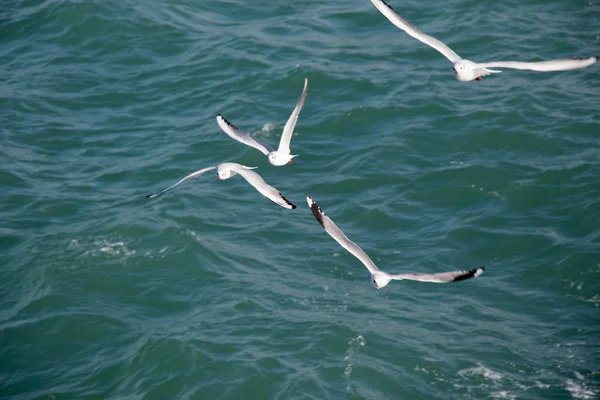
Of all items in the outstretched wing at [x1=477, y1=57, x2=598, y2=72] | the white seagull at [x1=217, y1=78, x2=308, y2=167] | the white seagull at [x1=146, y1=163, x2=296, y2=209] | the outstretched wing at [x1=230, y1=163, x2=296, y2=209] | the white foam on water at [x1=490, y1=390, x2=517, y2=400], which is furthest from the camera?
the white foam on water at [x1=490, y1=390, x2=517, y2=400]

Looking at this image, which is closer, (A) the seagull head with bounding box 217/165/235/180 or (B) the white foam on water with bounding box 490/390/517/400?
(B) the white foam on water with bounding box 490/390/517/400

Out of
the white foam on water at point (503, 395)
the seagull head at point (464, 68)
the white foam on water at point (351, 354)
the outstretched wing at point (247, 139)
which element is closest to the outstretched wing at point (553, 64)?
the seagull head at point (464, 68)

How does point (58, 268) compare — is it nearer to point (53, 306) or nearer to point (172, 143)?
point (53, 306)

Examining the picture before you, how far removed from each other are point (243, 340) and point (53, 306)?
214 inches

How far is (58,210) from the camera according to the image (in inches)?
1026

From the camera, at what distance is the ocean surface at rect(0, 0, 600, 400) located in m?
20.4

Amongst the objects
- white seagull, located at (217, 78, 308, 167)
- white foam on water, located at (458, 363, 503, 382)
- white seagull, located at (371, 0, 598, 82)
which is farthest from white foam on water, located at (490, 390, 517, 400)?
white seagull, located at (371, 0, 598, 82)

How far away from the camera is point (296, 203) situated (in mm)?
25500

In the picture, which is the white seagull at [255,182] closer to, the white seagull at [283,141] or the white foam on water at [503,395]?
the white seagull at [283,141]

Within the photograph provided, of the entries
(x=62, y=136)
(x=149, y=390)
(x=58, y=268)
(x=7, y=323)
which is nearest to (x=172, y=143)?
(x=62, y=136)

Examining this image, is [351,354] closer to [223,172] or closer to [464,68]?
[223,172]

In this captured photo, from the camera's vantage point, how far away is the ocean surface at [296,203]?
Answer: 2044 cm

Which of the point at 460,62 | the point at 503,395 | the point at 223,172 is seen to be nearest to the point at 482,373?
the point at 503,395

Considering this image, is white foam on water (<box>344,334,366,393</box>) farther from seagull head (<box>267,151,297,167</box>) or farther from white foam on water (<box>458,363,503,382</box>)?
seagull head (<box>267,151,297,167</box>)
